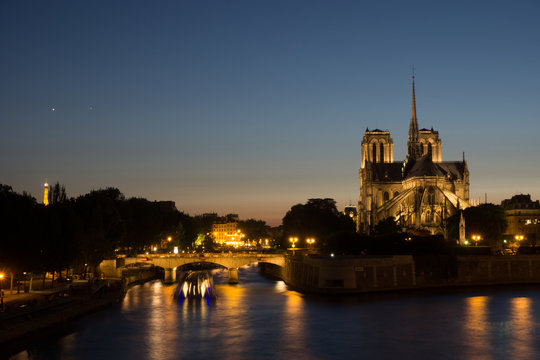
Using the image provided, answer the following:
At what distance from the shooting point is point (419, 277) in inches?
2655

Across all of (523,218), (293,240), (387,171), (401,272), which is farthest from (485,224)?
(387,171)

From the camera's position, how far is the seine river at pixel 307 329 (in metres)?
36.9

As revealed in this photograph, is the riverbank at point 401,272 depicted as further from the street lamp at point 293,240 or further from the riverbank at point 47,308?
the street lamp at point 293,240

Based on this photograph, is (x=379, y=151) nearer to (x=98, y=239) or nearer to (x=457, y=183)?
(x=457, y=183)

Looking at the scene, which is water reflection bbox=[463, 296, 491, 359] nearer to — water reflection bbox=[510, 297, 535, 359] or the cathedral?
water reflection bbox=[510, 297, 535, 359]

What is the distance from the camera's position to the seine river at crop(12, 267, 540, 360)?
3688 centimetres

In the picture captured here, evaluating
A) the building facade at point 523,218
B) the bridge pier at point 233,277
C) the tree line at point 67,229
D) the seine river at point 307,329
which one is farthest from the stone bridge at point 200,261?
the building facade at point 523,218

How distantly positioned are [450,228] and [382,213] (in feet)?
72.5

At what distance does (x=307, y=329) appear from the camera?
43.6 meters

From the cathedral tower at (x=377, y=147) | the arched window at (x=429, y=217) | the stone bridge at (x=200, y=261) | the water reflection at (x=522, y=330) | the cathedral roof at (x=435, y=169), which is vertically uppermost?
the cathedral tower at (x=377, y=147)

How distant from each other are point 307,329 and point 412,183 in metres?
81.9

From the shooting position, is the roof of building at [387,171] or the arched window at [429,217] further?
the roof of building at [387,171]

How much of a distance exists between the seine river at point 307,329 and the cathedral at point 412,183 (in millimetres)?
50371

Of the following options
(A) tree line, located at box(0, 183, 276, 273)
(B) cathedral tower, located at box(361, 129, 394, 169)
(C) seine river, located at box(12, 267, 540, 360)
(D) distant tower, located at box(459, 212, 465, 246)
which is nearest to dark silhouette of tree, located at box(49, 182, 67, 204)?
(A) tree line, located at box(0, 183, 276, 273)
